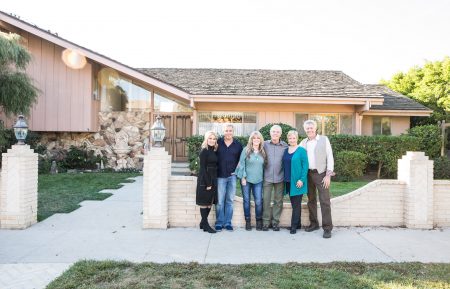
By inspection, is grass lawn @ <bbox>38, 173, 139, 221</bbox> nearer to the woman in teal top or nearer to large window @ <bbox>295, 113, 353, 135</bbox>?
the woman in teal top

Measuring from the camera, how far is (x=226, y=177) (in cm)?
653

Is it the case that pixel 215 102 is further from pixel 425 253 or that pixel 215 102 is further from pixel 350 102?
pixel 425 253

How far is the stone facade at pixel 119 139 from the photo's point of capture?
16.0 m

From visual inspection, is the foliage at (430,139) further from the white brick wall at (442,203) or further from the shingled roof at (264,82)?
the white brick wall at (442,203)

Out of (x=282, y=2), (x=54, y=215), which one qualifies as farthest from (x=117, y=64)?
(x=54, y=215)

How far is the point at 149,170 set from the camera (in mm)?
6645

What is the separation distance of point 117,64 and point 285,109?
6756mm

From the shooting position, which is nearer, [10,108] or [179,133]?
[10,108]

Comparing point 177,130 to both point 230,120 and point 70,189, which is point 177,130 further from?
point 70,189

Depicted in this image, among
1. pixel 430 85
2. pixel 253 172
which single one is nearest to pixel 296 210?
pixel 253 172

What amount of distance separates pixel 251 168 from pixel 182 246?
1.76 m

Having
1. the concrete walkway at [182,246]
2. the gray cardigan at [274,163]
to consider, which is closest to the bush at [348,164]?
the concrete walkway at [182,246]

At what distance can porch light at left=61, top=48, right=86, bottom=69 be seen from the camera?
15.1 meters

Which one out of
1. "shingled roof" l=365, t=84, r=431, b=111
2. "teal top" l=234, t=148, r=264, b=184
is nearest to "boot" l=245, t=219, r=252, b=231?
"teal top" l=234, t=148, r=264, b=184
